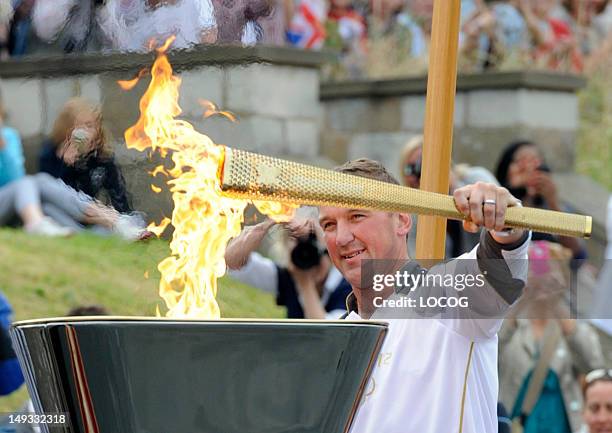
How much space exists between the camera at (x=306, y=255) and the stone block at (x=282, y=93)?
0.47 meters

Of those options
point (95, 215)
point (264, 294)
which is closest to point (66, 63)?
point (95, 215)

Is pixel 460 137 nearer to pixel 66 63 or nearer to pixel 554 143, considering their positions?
pixel 554 143

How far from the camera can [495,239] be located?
306 centimetres

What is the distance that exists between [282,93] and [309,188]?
4.59 metres

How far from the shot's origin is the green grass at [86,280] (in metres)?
3.17

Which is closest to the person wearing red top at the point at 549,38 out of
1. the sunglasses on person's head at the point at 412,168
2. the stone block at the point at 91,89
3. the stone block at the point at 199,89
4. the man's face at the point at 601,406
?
the sunglasses on person's head at the point at 412,168

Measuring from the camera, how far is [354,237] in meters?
3.25

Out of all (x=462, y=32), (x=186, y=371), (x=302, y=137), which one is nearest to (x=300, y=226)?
(x=186, y=371)

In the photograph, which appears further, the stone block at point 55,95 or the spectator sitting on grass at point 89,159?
the stone block at point 55,95

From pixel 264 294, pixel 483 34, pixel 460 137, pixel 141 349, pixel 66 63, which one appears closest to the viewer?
pixel 141 349

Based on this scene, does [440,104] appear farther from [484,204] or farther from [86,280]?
[86,280]

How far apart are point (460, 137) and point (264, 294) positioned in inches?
147

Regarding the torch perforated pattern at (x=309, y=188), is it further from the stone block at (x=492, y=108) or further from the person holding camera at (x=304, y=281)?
the stone block at (x=492, y=108)

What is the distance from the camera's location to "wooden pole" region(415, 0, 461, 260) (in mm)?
3523
